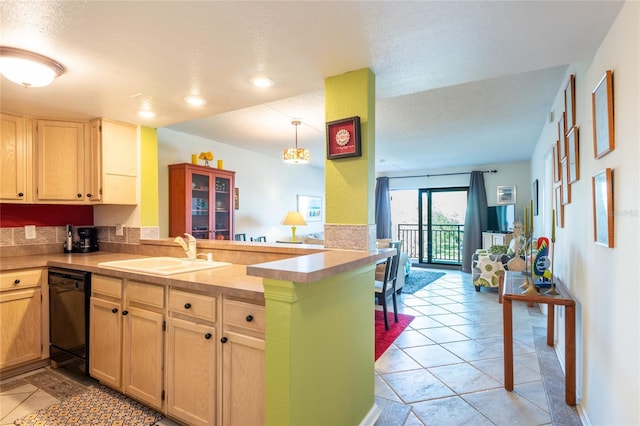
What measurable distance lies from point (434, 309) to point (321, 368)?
3107mm

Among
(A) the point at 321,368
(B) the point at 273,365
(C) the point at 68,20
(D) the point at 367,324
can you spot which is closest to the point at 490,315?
(D) the point at 367,324

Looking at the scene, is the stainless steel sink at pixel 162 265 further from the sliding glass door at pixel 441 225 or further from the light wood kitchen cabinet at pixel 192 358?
the sliding glass door at pixel 441 225

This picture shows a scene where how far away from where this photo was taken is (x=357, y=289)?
1.77m

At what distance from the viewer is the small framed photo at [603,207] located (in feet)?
4.83

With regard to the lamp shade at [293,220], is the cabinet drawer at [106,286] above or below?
below

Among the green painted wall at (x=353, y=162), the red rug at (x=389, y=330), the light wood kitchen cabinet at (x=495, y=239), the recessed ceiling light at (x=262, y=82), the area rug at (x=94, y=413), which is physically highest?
the recessed ceiling light at (x=262, y=82)

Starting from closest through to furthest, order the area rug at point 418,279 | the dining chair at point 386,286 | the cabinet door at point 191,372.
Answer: the cabinet door at point 191,372, the dining chair at point 386,286, the area rug at point 418,279

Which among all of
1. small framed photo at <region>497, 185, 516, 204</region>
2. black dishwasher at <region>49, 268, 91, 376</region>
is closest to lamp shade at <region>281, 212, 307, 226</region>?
black dishwasher at <region>49, 268, 91, 376</region>

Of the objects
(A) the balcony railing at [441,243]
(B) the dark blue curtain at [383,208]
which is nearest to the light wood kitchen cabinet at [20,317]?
(A) the balcony railing at [441,243]

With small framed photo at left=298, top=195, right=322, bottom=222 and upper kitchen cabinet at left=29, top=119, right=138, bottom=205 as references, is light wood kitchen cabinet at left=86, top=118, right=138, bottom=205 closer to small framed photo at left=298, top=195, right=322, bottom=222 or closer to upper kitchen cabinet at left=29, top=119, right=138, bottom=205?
upper kitchen cabinet at left=29, top=119, right=138, bottom=205

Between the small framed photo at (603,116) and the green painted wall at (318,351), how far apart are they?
1.31m

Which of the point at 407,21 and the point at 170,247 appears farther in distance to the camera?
the point at 170,247

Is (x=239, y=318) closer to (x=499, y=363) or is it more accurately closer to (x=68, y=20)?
(x=68, y=20)

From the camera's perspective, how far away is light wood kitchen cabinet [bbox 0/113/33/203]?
262 cm
